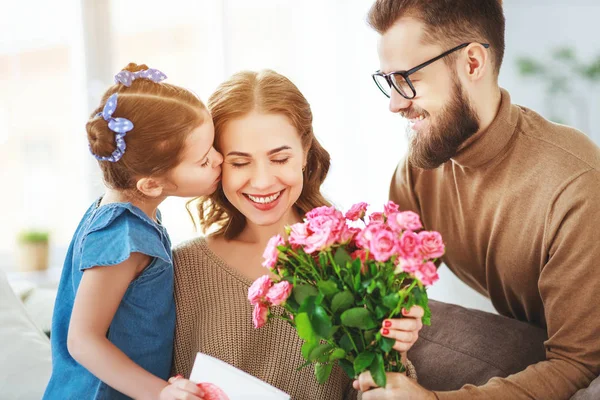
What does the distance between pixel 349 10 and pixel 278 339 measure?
2.47 m

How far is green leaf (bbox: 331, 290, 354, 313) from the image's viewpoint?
1.33 meters

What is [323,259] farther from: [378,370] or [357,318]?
[378,370]

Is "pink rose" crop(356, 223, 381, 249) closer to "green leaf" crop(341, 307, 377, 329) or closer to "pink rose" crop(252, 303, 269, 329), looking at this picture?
"green leaf" crop(341, 307, 377, 329)

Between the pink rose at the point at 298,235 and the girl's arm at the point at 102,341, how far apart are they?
1.50 ft

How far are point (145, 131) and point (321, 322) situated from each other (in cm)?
66

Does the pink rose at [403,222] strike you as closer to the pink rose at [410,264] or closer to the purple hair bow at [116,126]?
the pink rose at [410,264]

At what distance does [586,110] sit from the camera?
12.4ft

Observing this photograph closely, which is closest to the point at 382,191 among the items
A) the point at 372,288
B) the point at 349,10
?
the point at 349,10

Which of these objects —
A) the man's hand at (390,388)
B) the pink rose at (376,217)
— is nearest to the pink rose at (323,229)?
the pink rose at (376,217)

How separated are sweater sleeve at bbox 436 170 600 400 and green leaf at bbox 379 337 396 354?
47 cm

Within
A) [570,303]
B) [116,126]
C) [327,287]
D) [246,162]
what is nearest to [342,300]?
[327,287]

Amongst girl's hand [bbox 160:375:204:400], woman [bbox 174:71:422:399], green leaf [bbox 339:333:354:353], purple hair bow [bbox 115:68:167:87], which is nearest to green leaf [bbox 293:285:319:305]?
green leaf [bbox 339:333:354:353]

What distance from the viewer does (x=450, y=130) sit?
200 cm

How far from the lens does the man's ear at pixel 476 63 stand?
2.01m
